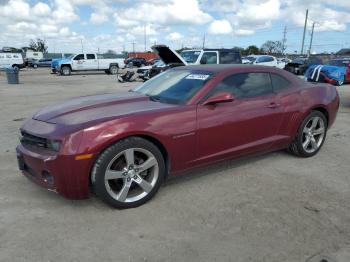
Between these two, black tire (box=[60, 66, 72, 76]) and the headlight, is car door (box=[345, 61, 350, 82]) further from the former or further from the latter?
black tire (box=[60, 66, 72, 76])

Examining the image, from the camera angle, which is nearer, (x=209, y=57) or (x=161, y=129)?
(x=161, y=129)

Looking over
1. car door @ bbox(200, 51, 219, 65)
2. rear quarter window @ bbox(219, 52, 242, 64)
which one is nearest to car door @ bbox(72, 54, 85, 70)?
car door @ bbox(200, 51, 219, 65)

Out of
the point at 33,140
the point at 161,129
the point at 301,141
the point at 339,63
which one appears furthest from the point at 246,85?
the point at 339,63

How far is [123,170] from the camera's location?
355 centimetres

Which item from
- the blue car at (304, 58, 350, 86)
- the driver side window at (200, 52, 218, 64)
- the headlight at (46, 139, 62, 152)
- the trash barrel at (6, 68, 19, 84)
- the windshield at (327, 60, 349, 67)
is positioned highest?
the driver side window at (200, 52, 218, 64)

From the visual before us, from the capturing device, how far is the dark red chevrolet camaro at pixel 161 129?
11.0ft

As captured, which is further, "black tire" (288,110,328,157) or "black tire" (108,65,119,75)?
"black tire" (108,65,119,75)

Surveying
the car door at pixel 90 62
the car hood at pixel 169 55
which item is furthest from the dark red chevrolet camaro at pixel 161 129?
the car door at pixel 90 62

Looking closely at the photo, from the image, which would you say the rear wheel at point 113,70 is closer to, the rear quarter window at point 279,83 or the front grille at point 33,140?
the rear quarter window at point 279,83

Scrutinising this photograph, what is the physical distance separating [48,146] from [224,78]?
7.18 feet

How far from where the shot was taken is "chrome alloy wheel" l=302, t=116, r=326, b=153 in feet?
17.1

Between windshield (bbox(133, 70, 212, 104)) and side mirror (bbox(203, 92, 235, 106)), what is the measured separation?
221mm

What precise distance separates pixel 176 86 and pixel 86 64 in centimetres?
2612

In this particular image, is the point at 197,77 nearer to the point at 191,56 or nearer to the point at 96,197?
the point at 96,197
